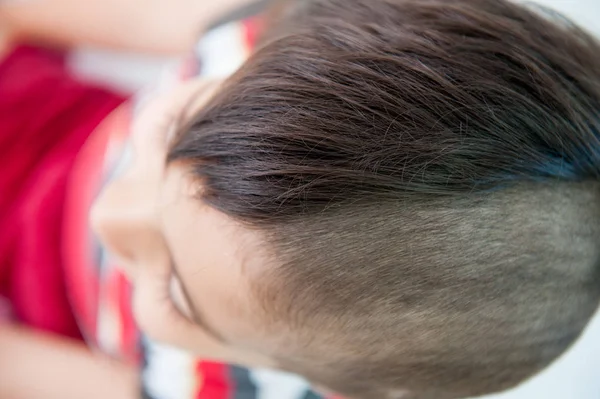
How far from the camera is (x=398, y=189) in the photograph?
277 millimetres

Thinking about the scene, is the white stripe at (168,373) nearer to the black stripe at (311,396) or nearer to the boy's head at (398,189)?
the black stripe at (311,396)

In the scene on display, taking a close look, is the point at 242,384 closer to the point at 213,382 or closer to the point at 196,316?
the point at 213,382

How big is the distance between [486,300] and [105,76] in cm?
74

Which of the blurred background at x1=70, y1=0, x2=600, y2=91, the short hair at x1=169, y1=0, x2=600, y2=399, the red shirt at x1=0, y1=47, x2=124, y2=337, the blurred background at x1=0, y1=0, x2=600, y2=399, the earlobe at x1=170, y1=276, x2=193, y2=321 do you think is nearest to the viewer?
the short hair at x1=169, y1=0, x2=600, y2=399

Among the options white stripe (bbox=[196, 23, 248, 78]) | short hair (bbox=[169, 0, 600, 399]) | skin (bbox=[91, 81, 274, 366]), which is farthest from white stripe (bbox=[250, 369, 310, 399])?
white stripe (bbox=[196, 23, 248, 78])

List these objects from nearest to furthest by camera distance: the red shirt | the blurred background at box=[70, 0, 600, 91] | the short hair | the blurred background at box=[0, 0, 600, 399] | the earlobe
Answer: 1. the short hair
2. the earlobe
3. the blurred background at box=[0, 0, 600, 399]
4. the red shirt
5. the blurred background at box=[70, 0, 600, 91]

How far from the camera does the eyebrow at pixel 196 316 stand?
0.37m

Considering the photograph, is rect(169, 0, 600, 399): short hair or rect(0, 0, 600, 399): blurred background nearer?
rect(169, 0, 600, 399): short hair

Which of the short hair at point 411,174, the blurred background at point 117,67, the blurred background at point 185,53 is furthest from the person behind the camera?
A: the blurred background at point 117,67

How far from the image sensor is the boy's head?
0.28 metres

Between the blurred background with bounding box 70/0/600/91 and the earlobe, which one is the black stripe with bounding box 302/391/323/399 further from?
the blurred background with bounding box 70/0/600/91

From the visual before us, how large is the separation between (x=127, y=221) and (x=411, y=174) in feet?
0.79

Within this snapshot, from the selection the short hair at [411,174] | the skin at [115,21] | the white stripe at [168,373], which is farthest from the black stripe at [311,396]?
the skin at [115,21]

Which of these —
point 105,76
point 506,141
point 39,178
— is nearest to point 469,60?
point 506,141
